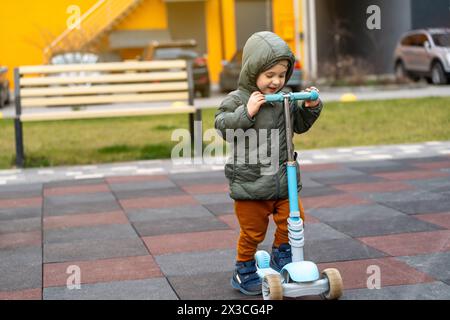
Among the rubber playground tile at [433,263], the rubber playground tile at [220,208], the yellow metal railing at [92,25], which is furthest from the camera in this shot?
the yellow metal railing at [92,25]

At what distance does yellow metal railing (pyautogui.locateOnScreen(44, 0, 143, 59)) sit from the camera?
24.8 m

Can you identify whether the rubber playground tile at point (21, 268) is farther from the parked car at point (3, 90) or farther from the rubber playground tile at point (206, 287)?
the parked car at point (3, 90)

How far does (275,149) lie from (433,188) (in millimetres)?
3079

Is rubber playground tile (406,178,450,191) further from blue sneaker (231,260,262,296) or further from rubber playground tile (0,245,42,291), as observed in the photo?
rubber playground tile (0,245,42,291)

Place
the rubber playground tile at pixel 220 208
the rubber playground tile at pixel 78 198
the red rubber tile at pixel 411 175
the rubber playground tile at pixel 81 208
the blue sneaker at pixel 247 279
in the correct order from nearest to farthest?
the blue sneaker at pixel 247 279
the rubber playground tile at pixel 220 208
the rubber playground tile at pixel 81 208
the rubber playground tile at pixel 78 198
the red rubber tile at pixel 411 175

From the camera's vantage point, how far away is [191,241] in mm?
5484

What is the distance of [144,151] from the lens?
10.1 m

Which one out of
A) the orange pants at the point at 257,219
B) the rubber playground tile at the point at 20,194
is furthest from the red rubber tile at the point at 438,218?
the rubber playground tile at the point at 20,194

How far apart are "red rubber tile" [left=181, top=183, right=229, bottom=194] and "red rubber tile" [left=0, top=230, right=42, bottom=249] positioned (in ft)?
6.08

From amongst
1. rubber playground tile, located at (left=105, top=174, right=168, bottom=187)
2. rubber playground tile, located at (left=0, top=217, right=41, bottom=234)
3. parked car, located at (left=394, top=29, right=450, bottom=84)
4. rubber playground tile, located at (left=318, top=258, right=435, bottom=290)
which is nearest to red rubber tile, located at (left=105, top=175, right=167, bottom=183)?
rubber playground tile, located at (left=105, top=174, right=168, bottom=187)

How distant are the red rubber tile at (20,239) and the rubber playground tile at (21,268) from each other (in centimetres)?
12

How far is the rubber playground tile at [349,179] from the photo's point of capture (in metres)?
7.47
